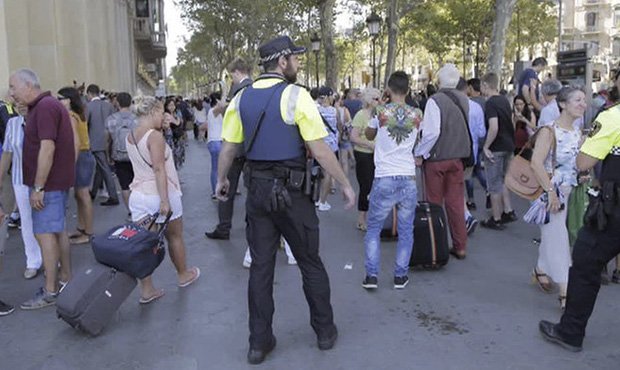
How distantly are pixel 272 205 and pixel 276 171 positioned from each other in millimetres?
221

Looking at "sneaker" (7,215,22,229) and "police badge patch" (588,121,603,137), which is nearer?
"police badge patch" (588,121,603,137)

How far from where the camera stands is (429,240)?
6.27 metres

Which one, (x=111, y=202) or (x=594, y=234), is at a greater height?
(x=594, y=234)

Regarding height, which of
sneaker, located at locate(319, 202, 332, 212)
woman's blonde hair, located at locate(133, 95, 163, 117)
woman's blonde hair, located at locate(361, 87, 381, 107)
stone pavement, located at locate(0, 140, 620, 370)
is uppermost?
woman's blonde hair, located at locate(361, 87, 381, 107)

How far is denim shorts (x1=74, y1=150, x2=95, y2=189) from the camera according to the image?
789 centimetres

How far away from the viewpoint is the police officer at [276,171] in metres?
4.11

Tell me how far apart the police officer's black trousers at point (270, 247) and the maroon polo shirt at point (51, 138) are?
206 cm

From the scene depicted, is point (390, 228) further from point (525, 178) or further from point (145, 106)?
point (145, 106)

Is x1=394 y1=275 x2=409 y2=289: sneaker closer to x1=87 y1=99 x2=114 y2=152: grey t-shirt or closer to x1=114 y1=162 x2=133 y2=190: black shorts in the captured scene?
x1=114 y1=162 x2=133 y2=190: black shorts

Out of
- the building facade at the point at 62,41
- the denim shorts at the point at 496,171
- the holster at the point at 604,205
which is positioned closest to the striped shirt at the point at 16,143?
the building facade at the point at 62,41

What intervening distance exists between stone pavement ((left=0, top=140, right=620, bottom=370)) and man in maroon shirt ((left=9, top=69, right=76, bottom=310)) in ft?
1.57

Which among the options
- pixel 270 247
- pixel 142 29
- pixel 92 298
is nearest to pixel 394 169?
pixel 270 247

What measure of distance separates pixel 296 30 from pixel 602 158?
151 ft

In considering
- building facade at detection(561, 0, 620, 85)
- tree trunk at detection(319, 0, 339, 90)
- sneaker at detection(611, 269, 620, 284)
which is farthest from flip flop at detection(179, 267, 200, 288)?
building facade at detection(561, 0, 620, 85)
